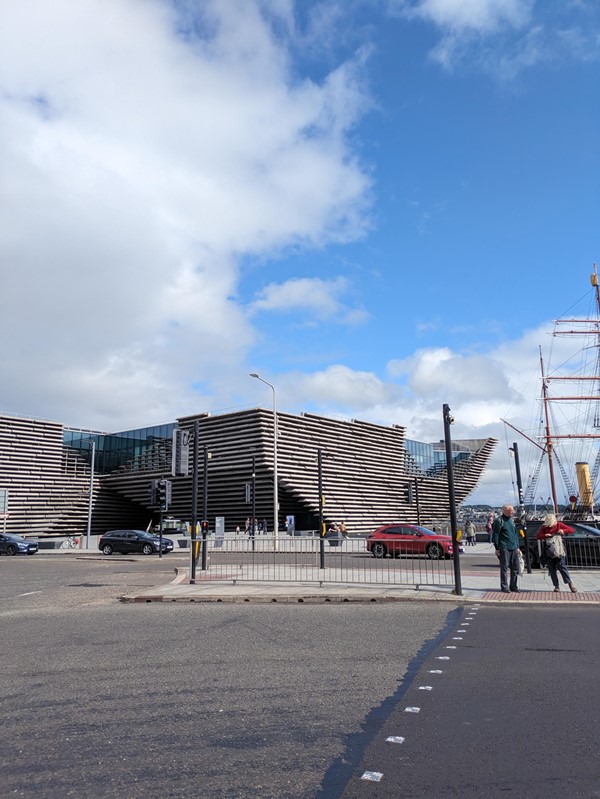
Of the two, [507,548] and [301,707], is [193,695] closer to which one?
[301,707]

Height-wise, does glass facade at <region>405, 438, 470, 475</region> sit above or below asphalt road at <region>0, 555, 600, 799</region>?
above

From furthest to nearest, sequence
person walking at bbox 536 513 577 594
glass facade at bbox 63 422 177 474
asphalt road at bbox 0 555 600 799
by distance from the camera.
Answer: glass facade at bbox 63 422 177 474
person walking at bbox 536 513 577 594
asphalt road at bbox 0 555 600 799

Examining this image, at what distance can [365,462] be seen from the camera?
6194 centimetres

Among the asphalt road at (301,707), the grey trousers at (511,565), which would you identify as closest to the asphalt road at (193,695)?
the asphalt road at (301,707)

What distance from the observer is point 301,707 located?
5641 millimetres

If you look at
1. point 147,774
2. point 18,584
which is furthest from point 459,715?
point 18,584

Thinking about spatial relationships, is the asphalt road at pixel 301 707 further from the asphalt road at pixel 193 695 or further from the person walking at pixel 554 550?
the person walking at pixel 554 550

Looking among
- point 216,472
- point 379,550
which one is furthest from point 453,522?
point 216,472

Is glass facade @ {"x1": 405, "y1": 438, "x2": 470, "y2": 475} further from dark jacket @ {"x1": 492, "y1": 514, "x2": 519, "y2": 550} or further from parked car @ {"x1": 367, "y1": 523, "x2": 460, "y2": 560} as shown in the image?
dark jacket @ {"x1": 492, "y1": 514, "x2": 519, "y2": 550}

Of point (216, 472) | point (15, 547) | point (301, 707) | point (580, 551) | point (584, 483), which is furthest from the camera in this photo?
point (584, 483)

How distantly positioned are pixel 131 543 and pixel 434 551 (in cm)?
1802

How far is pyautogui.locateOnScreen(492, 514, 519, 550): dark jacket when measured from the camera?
13.2 m

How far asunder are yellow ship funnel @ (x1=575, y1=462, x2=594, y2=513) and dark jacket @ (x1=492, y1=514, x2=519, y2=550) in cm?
5939

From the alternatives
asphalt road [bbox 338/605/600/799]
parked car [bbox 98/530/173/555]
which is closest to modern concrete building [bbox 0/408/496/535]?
parked car [bbox 98/530/173/555]
